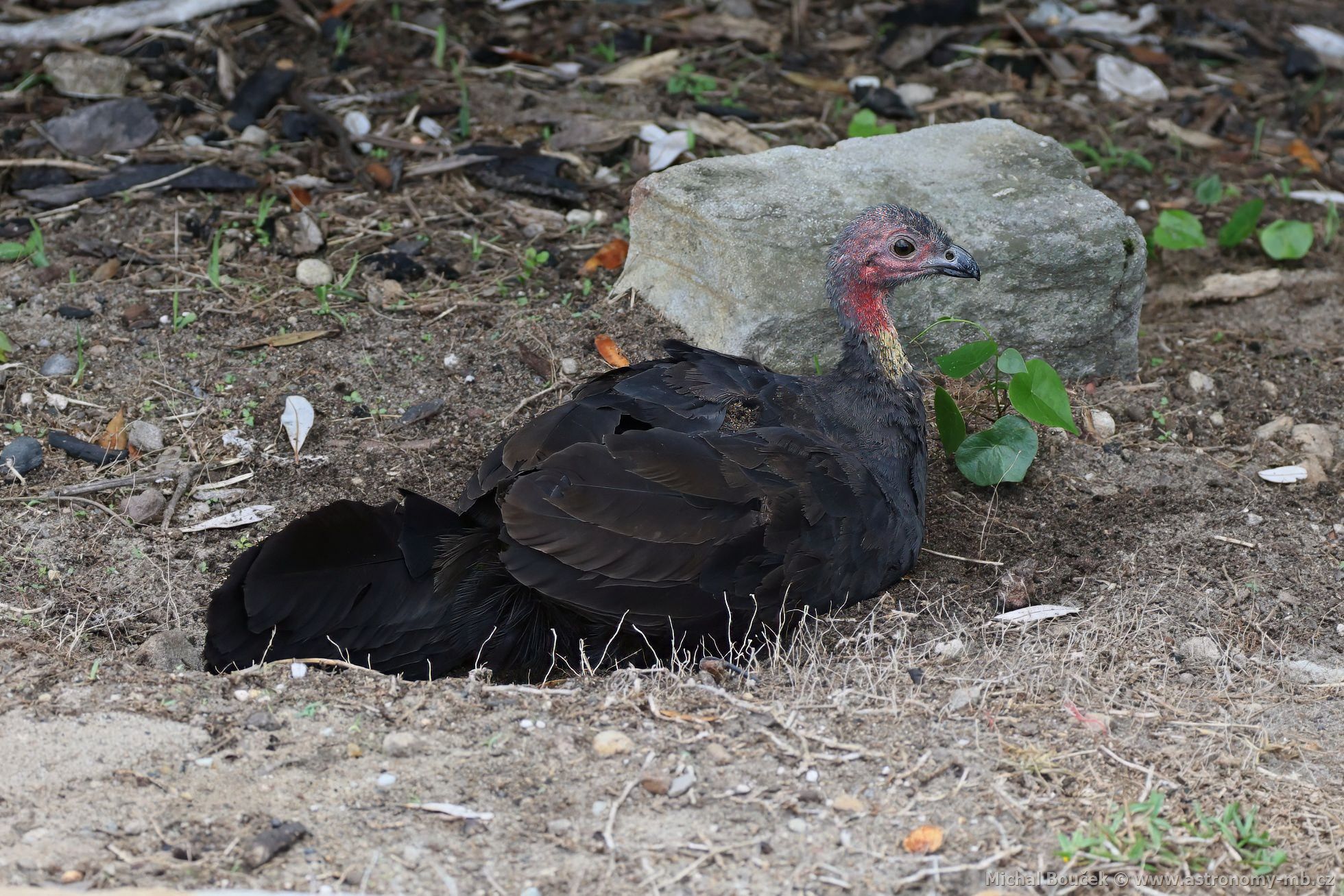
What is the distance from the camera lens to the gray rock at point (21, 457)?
4.47m

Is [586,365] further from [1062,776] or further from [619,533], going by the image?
A: [1062,776]

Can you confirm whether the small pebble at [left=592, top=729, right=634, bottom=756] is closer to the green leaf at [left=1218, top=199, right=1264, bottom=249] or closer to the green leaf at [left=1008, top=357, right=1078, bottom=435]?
the green leaf at [left=1008, top=357, right=1078, bottom=435]

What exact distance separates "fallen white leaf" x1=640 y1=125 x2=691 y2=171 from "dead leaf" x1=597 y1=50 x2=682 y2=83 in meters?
0.67

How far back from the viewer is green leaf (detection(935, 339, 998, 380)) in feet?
14.6

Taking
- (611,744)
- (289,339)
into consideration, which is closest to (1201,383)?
(611,744)

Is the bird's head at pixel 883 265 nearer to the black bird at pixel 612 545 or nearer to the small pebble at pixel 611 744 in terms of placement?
the black bird at pixel 612 545

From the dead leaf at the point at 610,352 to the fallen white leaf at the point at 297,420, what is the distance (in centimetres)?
111

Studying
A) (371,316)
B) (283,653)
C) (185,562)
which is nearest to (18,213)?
(371,316)

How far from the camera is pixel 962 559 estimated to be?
437 cm

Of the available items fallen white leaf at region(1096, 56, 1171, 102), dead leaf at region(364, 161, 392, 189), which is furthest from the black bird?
fallen white leaf at region(1096, 56, 1171, 102)

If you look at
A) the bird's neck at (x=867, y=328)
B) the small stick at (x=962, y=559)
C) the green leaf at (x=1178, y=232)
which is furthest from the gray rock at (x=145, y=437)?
the green leaf at (x=1178, y=232)

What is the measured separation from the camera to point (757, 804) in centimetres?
292

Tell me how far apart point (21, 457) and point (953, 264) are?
10.6ft

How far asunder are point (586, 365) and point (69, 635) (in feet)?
6.90
